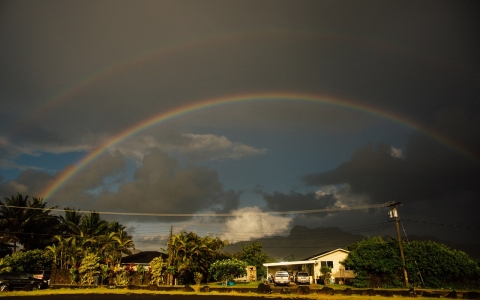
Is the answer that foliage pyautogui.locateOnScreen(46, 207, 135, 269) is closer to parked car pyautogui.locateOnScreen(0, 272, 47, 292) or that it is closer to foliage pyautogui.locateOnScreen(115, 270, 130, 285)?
foliage pyautogui.locateOnScreen(115, 270, 130, 285)

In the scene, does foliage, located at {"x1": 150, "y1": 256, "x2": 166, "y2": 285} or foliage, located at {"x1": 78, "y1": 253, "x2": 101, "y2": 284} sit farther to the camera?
foliage, located at {"x1": 78, "y1": 253, "x2": 101, "y2": 284}

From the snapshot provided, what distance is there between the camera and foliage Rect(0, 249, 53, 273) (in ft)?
147

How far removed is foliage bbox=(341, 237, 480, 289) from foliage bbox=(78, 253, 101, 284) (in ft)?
93.0

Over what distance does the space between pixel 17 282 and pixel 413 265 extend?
3868cm

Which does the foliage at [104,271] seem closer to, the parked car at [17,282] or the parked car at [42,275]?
the parked car at [42,275]

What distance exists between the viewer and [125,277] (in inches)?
1606

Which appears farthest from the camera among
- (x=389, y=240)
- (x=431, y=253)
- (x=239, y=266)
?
(x=239, y=266)

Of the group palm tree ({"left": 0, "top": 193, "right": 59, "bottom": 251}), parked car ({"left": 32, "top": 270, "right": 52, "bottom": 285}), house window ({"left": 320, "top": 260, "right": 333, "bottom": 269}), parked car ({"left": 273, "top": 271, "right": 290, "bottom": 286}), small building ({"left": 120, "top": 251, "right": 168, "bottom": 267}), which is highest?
palm tree ({"left": 0, "top": 193, "right": 59, "bottom": 251})

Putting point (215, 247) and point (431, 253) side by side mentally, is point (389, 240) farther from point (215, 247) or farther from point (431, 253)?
point (215, 247)

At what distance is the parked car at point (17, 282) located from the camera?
31.9 metres

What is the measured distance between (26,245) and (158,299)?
41436 millimetres

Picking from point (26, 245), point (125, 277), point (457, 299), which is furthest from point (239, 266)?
point (26, 245)

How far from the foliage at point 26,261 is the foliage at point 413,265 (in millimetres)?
39528

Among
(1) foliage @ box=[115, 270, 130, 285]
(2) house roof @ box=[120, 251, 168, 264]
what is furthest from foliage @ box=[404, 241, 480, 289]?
(2) house roof @ box=[120, 251, 168, 264]
